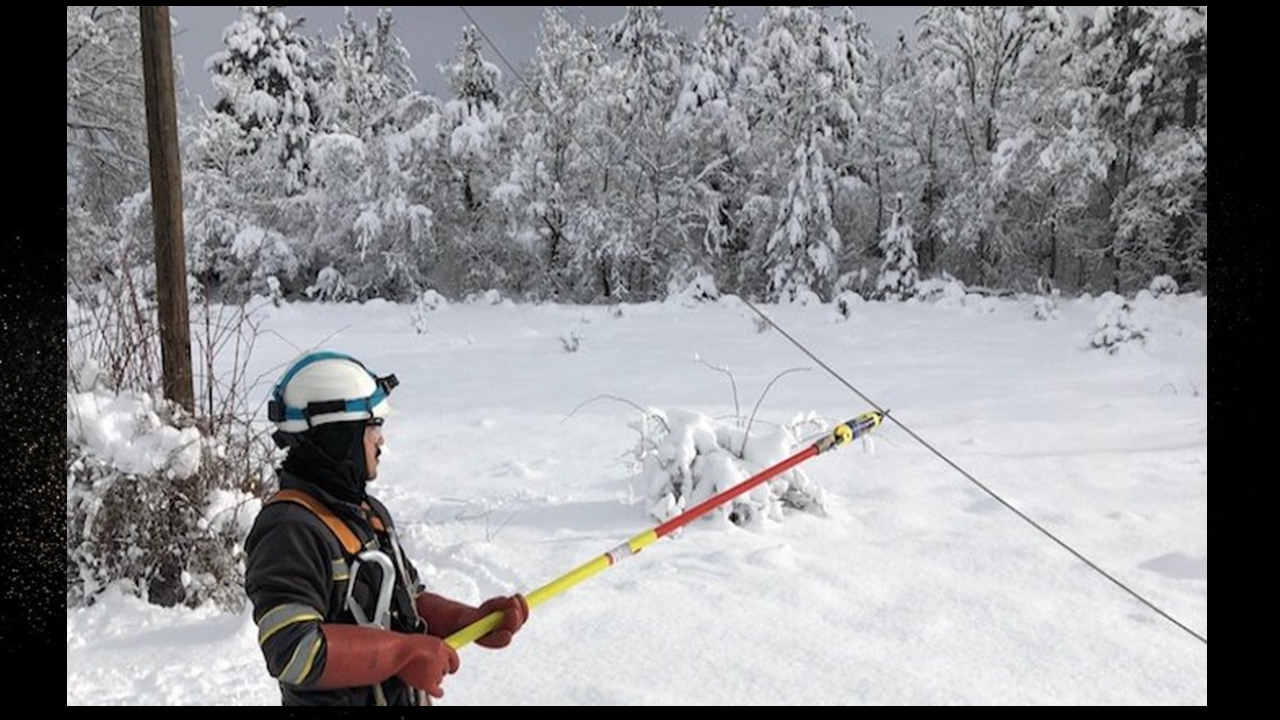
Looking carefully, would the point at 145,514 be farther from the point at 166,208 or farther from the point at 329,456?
the point at 329,456

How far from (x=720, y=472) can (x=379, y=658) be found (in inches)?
124

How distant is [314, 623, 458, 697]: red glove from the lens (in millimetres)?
1701

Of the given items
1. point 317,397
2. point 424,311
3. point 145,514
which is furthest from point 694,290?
point 317,397

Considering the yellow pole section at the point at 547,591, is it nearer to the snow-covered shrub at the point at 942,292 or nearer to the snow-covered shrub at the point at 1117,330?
the snow-covered shrub at the point at 1117,330

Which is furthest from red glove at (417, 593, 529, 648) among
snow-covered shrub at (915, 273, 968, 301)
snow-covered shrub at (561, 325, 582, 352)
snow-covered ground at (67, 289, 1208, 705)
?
snow-covered shrub at (915, 273, 968, 301)

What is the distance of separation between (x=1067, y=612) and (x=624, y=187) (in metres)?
21.2

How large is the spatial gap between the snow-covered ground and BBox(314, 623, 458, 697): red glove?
3.93 ft

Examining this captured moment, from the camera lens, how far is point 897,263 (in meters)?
21.1

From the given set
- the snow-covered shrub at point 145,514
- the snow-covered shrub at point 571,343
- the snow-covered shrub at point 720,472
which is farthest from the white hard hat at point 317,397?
the snow-covered shrub at point 571,343

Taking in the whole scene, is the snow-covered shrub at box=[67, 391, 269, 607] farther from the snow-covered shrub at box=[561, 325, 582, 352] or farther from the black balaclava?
the snow-covered shrub at box=[561, 325, 582, 352]

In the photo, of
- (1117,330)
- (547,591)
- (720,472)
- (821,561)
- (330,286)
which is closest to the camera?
(547,591)

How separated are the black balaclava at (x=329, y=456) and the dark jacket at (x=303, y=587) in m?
0.02

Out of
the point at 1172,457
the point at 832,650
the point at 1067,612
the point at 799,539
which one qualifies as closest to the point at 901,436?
the point at 1172,457

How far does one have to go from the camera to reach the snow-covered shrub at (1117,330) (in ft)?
33.8
